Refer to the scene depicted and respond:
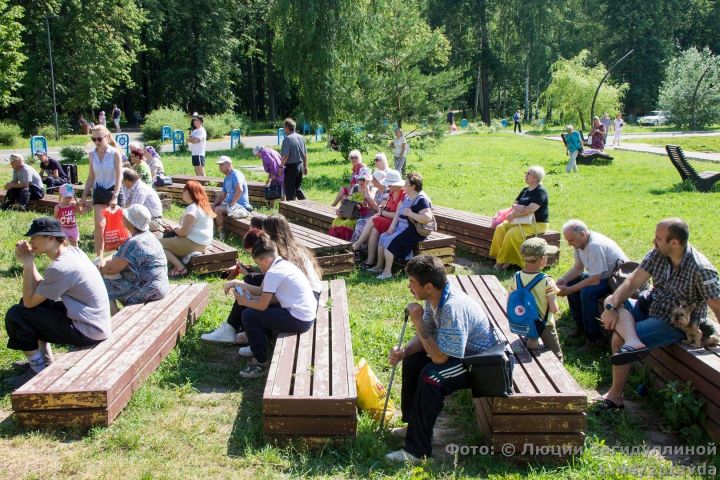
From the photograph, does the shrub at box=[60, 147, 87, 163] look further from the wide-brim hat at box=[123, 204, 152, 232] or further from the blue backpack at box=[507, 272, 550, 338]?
the blue backpack at box=[507, 272, 550, 338]

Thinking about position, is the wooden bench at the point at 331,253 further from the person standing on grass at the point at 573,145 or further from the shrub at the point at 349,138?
the shrub at the point at 349,138

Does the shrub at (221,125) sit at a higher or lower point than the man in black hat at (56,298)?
higher

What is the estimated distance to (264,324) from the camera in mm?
5121

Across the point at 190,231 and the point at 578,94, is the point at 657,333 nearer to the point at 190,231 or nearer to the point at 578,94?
the point at 190,231

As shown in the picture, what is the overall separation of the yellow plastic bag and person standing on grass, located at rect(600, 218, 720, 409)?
63.6 inches

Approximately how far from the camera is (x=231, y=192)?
10070mm

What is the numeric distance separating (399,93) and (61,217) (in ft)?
33.1

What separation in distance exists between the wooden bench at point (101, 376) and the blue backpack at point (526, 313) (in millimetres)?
2786

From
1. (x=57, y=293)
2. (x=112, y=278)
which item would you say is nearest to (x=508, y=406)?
(x=57, y=293)

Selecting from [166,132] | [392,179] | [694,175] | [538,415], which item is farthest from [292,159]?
[166,132]

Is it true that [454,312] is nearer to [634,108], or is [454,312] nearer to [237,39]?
[237,39]

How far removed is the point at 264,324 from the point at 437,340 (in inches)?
67.3

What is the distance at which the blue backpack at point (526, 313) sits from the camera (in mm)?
4723

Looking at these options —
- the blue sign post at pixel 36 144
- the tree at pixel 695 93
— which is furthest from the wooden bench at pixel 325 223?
the tree at pixel 695 93
